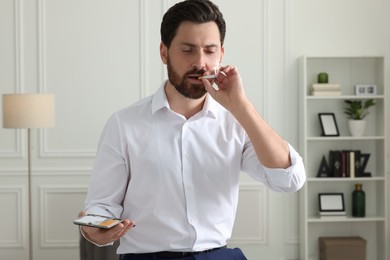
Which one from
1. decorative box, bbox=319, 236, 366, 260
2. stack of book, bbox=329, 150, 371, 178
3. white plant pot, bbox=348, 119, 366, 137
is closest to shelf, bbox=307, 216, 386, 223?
decorative box, bbox=319, 236, 366, 260

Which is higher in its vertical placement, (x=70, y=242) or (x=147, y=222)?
(x=147, y=222)

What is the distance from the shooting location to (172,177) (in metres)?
1.97

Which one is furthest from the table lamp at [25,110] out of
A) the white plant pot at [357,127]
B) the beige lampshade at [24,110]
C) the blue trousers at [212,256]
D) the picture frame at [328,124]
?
the blue trousers at [212,256]

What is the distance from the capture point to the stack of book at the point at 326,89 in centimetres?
567

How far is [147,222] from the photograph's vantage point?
6.37 ft

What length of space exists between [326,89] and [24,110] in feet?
8.26

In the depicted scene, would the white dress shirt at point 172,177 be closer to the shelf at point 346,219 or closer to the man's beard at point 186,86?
the man's beard at point 186,86

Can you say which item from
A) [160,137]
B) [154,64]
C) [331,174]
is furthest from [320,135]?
[160,137]

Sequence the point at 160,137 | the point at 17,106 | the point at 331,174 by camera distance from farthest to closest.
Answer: the point at 331,174
the point at 17,106
the point at 160,137

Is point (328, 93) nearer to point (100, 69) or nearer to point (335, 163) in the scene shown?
point (335, 163)

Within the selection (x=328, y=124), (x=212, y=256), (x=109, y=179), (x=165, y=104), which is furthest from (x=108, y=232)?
(x=328, y=124)

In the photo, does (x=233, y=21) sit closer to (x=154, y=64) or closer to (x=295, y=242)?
(x=154, y=64)

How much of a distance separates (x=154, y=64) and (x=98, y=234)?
13.5 ft

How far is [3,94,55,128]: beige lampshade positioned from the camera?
5.07 m
